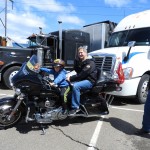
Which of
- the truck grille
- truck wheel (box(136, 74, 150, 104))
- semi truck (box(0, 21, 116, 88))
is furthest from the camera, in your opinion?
semi truck (box(0, 21, 116, 88))

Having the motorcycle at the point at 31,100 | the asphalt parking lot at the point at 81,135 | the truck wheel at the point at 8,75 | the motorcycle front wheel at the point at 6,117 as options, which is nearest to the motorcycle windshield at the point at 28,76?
the motorcycle at the point at 31,100

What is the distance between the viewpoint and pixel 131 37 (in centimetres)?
930

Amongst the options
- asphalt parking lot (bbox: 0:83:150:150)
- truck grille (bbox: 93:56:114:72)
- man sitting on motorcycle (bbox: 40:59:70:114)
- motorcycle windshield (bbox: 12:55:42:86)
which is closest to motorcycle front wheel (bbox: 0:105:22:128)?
asphalt parking lot (bbox: 0:83:150:150)

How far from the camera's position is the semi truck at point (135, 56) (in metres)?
7.79

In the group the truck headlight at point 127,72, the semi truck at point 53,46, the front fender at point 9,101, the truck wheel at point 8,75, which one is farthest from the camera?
the semi truck at point 53,46

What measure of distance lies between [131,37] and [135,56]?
1.51 metres

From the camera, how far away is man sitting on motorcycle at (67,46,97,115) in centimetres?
577

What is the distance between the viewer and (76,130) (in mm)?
5645

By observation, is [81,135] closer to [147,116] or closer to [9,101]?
[147,116]

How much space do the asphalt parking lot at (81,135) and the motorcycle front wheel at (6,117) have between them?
0.12 m

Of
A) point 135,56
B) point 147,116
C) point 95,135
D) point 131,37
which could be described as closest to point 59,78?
point 95,135

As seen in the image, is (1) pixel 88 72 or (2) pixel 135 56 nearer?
(1) pixel 88 72

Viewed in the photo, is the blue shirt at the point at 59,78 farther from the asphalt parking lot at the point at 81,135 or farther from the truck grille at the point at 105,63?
the truck grille at the point at 105,63

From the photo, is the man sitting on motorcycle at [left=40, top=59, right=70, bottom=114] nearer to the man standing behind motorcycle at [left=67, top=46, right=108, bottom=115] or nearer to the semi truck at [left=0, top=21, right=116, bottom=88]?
the man standing behind motorcycle at [left=67, top=46, right=108, bottom=115]
